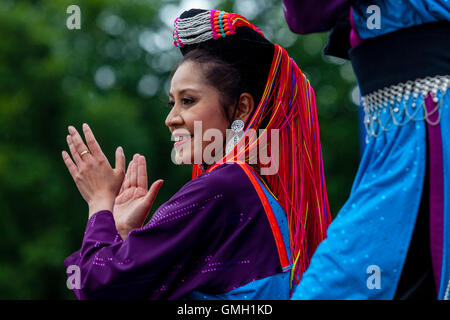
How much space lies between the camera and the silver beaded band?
75.4 inches

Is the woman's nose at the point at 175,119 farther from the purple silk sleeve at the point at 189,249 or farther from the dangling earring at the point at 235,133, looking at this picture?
the purple silk sleeve at the point at 189,249

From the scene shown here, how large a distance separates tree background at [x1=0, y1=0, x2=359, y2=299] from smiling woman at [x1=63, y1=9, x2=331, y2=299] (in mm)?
10789

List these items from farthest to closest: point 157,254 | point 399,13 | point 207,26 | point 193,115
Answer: point 207,26
point 193,115
point 157,254
point 399,13

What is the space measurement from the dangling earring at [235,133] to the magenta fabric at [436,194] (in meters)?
0.85

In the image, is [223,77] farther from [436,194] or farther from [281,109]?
[436,194]

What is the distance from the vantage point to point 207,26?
2.63 meters

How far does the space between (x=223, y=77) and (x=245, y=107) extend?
0.51 ft

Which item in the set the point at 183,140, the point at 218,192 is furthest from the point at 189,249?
the point at 183,140

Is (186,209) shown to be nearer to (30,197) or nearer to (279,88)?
(279,88)

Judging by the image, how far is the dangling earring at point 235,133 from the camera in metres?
2.53

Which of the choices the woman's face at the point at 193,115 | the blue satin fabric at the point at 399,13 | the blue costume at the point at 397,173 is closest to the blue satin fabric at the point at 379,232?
the blue costume at the point at 397,173

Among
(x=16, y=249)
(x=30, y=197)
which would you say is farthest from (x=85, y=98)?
(x=16, y=249)

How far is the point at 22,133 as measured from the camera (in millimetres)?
13953
